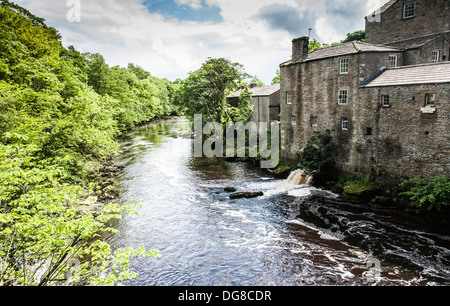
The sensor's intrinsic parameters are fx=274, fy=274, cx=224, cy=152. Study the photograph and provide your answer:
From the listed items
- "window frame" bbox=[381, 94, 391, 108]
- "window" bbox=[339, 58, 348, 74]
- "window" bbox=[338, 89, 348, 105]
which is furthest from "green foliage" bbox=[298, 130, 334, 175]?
"window frame" bbox=[381, 94, 391, 108]

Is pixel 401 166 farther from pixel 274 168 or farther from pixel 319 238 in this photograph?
pixel 274 168

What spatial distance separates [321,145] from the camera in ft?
73.2

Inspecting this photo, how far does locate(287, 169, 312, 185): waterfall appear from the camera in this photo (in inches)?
891

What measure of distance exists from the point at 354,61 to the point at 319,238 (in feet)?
42.8

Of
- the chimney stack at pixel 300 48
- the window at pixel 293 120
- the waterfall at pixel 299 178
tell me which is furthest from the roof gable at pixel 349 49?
the waterfall at pixel 299 178

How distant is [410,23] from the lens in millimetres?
23062

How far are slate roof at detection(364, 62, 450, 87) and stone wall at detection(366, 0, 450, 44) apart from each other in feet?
23.6

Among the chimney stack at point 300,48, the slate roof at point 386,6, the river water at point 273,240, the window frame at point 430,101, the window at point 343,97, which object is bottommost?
the river water at point 273,240

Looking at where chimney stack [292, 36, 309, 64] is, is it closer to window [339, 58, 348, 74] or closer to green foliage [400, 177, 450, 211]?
window [339, 58, 348, 74]

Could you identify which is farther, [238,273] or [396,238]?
[396,238]

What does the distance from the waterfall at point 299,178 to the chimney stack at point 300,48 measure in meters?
9.90

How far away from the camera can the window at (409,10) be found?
22875 mm

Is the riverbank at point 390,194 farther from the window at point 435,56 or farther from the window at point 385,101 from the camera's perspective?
the window at point 435,56

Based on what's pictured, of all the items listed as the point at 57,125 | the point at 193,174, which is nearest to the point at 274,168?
the point at 193,174
